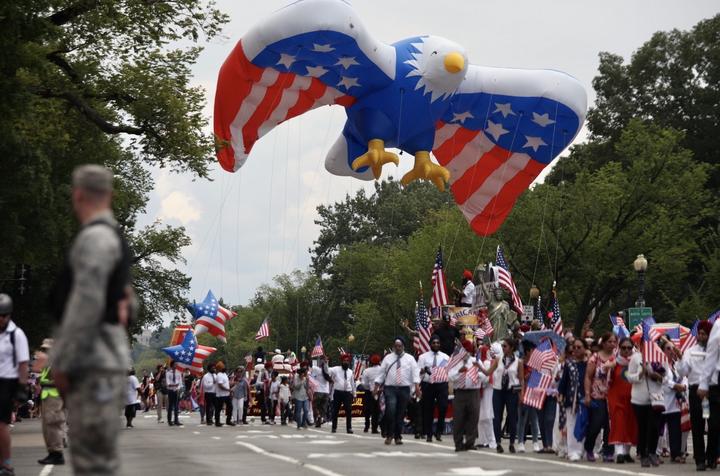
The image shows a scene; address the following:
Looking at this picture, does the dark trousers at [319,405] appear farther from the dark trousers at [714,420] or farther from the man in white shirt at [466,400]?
the dark trousers at [714,420]

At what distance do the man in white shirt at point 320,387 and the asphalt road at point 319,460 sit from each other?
30.8 feet

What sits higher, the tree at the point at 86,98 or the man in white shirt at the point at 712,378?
the tree at the point at 86,98

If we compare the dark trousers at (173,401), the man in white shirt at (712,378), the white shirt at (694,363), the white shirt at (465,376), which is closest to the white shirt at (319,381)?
the dark trousers at (173,401)

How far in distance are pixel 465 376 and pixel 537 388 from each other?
1189mm

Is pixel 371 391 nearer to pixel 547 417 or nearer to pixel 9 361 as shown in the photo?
pixel 547 417

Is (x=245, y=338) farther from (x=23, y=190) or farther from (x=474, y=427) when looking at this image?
(x=474, y=427)

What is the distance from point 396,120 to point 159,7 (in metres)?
8.15

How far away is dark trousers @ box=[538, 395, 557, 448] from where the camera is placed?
21.5m

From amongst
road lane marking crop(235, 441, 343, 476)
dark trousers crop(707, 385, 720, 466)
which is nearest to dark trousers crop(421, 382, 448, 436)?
road lane marking crop(235, 441, 343, 476)

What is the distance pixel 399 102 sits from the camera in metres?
26.2

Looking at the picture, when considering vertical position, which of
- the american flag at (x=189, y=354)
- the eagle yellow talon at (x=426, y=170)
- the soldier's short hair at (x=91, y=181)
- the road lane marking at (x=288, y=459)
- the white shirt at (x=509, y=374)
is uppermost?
the eagle yellow talon at (x=426, y=170)

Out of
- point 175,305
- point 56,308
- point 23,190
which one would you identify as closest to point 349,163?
point 23,190

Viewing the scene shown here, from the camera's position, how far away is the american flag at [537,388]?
21.3 metres

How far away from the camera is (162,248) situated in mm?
69875
